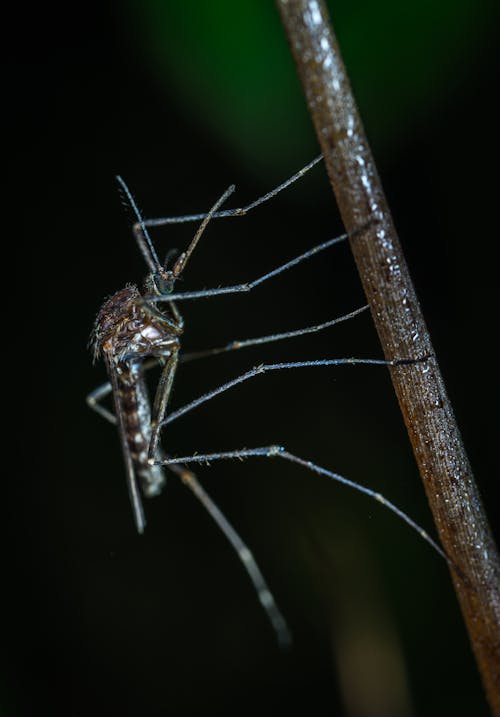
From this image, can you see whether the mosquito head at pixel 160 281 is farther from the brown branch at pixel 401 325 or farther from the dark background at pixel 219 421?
the brown branch at pixel 401 325

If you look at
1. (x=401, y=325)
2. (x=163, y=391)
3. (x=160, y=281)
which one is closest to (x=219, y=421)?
(x=163, y=391)

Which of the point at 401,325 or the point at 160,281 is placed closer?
the point at 401,325

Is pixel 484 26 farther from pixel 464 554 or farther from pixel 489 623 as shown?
pixel 489 623

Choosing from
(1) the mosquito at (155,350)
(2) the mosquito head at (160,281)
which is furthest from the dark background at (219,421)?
(2) the mosquito head at (160,281)

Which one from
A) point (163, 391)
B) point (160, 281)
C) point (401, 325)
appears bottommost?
point (401, 325)

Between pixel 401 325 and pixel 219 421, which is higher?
pixel 219 421

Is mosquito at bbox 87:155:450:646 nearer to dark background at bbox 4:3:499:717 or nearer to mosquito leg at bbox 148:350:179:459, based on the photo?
mosquito leg at bbox 148:350:179:459

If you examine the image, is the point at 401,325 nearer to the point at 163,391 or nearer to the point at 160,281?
the point at 160,281
